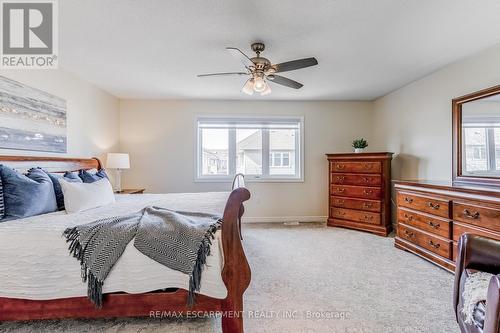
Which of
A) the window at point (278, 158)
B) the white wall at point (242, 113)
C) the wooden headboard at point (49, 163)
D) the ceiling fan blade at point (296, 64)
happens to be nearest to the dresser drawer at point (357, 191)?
the white wall at point (242, 113)

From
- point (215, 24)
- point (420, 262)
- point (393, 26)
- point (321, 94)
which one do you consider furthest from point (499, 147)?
point (215, 24)

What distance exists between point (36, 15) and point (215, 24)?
4.82ft

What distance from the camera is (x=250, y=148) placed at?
15.3ft

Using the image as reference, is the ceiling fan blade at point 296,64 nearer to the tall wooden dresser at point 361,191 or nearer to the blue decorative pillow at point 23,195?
the tall wooden dresser at point 361,191

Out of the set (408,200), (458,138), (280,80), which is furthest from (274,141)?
(458,138)

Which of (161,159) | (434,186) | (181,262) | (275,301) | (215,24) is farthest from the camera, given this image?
(161,159)

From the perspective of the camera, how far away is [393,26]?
2.12m

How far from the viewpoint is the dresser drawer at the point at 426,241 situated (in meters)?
2.46

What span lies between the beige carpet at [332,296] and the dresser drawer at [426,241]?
0.59 ft

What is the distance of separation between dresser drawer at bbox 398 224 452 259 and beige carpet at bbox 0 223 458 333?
179 mm

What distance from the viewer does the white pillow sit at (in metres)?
2.16

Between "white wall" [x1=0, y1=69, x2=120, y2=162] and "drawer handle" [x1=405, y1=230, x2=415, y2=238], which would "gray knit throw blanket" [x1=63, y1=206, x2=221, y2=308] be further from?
"drawer handle" [x1=405, y1=230, x2=415, y2=238]

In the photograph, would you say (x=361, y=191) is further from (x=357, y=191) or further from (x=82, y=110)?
(x=82, y=110)

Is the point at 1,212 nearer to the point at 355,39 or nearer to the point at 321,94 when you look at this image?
the point at 355,39
